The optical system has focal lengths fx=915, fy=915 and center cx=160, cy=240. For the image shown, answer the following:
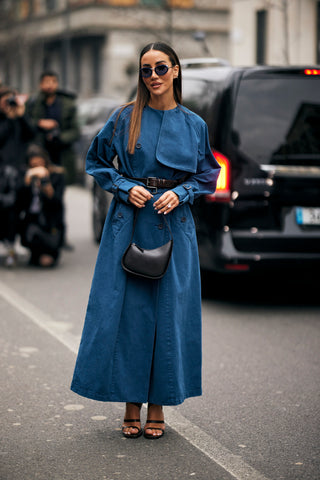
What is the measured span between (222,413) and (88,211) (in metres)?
10.5

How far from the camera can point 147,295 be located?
171 inches

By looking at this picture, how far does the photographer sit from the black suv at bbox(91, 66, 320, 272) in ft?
8.58

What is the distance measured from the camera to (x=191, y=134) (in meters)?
4.39

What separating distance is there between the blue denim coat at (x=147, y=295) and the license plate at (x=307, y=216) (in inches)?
121

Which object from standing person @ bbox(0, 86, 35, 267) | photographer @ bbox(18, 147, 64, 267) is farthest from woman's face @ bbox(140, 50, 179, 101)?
standing person @ bbox(0, 86, 35, 267)

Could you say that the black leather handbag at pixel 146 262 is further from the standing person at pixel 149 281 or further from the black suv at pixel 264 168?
the black suv at pixel 264 168

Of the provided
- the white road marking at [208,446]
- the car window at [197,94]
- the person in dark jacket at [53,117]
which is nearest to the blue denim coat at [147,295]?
the white road marking at [208,446]

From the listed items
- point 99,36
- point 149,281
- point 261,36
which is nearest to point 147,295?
point 149,281

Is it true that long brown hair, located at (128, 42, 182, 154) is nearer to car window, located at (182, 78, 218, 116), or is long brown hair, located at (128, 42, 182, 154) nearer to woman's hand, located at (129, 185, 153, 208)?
woman's hand, located at (129, 185, 153, 208)

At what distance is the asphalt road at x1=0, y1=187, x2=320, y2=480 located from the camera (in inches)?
159

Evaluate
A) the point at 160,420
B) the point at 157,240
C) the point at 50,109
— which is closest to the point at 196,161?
the point at 157,240

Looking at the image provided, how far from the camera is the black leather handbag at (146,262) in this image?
4.25 metres

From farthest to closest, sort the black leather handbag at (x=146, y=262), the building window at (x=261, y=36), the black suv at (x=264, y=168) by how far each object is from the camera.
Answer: the building window at (x=261, y=36) → the black suv at (x=264, y=168) → the black leather handbag at (x=146, y=262)

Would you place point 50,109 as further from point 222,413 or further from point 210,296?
point 222,413
